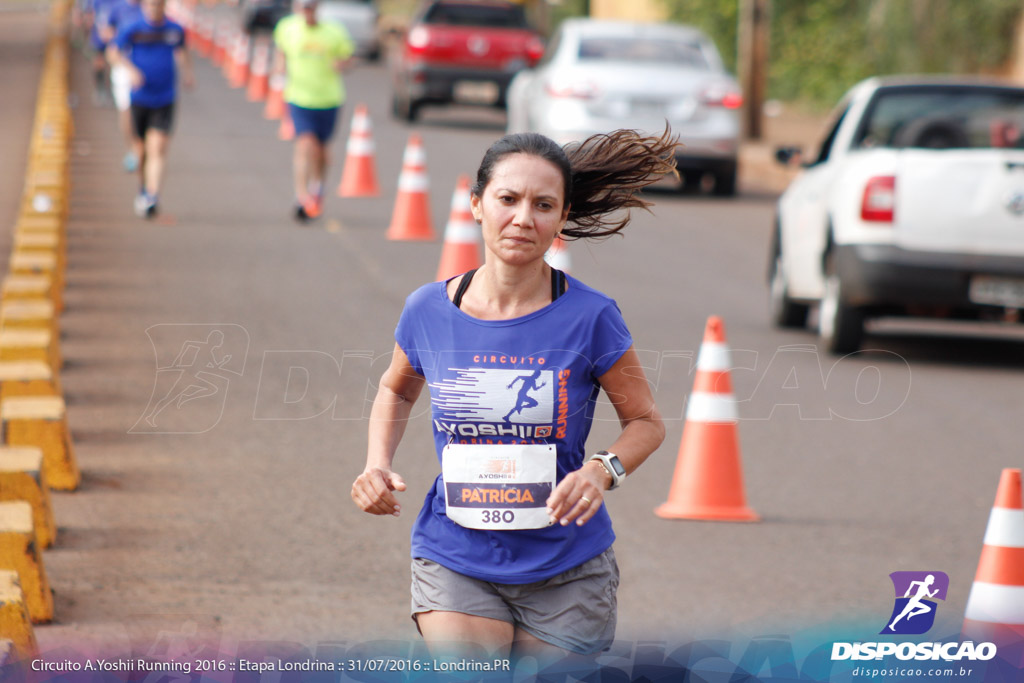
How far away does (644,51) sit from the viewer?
64.3ft

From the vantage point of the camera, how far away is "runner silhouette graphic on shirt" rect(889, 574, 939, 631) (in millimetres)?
5000

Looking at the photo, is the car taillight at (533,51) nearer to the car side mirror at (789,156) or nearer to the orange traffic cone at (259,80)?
the orange traffic cone at (259,80)

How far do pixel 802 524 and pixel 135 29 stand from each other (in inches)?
393

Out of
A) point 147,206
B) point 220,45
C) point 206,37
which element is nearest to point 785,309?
point 147,206

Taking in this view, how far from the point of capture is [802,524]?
270 inches

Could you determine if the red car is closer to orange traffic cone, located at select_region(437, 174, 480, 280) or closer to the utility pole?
the utility pole

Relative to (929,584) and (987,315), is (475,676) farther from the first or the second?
(987,315)

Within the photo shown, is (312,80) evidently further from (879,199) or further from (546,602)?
(546,602)

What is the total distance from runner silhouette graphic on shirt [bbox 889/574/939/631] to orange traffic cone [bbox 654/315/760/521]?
4.55ft

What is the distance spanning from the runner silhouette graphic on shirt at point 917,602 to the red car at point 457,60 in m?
21.5

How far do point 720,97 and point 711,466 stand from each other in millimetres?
12295

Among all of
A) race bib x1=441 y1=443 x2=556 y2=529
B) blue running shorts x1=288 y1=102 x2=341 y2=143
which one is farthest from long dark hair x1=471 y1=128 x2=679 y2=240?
blue running shorts x1=288 y1=102 x2=341 y2=143

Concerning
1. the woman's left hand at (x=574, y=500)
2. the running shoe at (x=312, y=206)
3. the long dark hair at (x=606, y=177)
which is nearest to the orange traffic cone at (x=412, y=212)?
the running shoe at (x=312, y=206)

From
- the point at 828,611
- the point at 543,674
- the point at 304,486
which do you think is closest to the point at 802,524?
the point at 828,611
